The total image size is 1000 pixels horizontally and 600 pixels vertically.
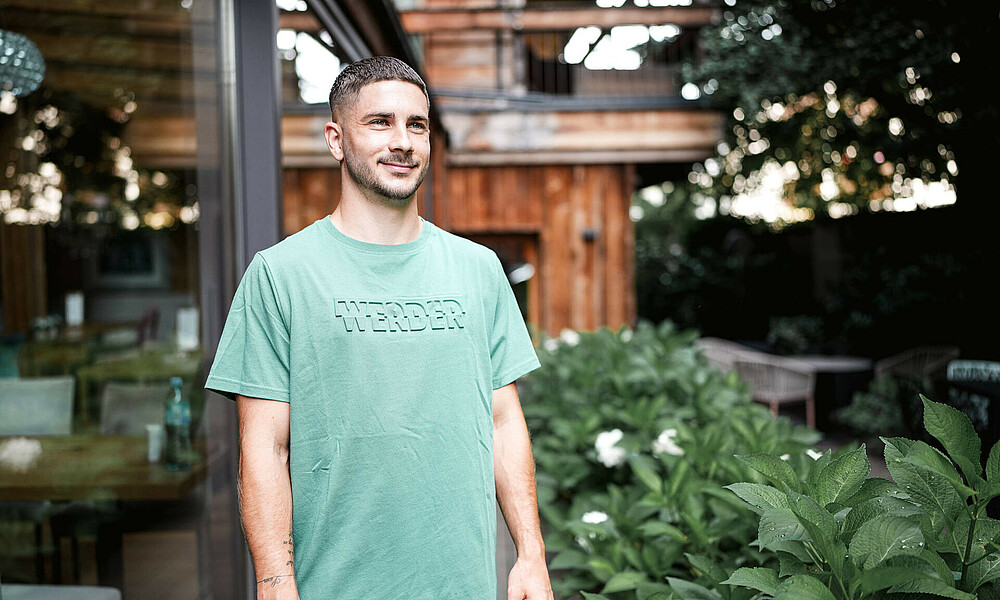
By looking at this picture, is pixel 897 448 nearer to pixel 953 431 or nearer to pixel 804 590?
pixel 953 431

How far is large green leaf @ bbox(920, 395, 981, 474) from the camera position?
117cm

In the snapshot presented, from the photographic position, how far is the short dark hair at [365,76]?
4.45 ft

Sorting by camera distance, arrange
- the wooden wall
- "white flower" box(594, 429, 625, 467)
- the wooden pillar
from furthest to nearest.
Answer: the wooden wall < the wooden pillar < "white flower" box(594, 429, 625, 467)

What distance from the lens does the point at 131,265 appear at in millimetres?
9344

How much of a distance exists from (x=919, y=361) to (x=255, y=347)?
25.3 feet

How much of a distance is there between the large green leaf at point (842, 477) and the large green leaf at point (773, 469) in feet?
0.20

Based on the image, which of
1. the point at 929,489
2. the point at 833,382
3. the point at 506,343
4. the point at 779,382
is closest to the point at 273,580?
the point at 506,343

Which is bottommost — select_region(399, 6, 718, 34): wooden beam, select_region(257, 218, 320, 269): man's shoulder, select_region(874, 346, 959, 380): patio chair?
select_region(874, 346, 959, 380): patio chair

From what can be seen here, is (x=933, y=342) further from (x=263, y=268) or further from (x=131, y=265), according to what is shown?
(x=131, y=265)

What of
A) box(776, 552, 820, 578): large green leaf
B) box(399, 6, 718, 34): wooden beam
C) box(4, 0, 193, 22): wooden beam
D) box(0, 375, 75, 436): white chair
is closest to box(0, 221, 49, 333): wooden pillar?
box(4, 0, 193, 22): wooden beam

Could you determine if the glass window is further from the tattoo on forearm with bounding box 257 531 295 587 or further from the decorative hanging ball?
the tattoo on forearm with bounding box 257 531 295 587

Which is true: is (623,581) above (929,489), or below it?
below

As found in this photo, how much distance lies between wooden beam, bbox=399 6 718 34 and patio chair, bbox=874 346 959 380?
424cm

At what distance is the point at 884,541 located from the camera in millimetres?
1128
